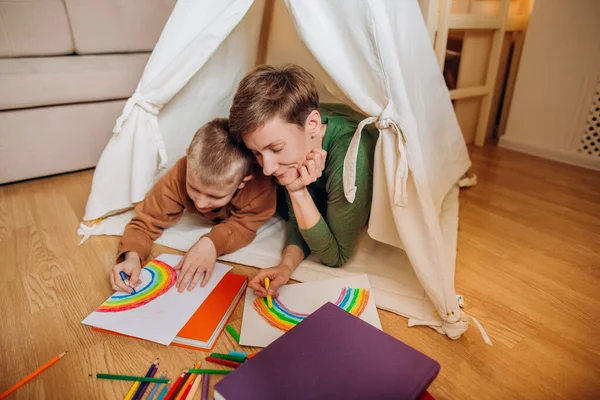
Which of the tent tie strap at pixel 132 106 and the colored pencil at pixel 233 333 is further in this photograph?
the tent tie strap at pixel 132 106

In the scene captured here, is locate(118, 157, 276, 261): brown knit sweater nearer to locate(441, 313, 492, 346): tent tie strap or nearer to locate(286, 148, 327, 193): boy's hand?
locate(286, 148, 327, 193): boy's hand

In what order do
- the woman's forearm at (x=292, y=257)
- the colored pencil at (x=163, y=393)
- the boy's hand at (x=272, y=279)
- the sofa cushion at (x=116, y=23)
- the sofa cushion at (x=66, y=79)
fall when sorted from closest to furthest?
1. the colored pencil at (x=163, y=393)
2. the boy's hand at (x=272, y=279)
3. the woman's forearm at (x=292, y=257)
4. the sofa cushion at (x=66, y=79)
5. the sofa cushion at (x=116, y=23)

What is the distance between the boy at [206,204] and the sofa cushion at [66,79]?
29.9 inches

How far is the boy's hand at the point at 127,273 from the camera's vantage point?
0.97 meters

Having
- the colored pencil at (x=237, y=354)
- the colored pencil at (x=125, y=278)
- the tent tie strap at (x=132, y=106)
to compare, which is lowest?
the colored pencil at (x=237, y=354)

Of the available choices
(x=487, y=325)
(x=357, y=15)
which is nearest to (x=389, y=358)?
(x=487, y=325)

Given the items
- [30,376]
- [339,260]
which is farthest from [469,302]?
[30,376]

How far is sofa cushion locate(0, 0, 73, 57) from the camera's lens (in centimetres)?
164

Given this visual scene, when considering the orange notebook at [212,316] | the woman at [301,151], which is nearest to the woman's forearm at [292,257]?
the woman at [301,151]

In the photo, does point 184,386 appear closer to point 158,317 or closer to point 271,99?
point 158,317

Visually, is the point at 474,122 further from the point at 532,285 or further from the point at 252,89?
the point at 252,89

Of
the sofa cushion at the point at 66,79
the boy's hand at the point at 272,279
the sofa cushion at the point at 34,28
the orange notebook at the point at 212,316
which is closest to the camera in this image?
the orange notebook at the point at 212,316

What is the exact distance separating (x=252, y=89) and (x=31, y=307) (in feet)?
2.49

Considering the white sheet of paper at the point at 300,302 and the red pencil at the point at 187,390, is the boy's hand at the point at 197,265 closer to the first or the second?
the white sheet of paper at the point at 300,302
